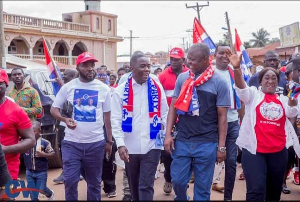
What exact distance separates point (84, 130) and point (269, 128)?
2106 millimetres

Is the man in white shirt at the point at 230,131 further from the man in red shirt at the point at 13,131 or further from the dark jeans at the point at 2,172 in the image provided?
the dark jeans at the point at 2,172

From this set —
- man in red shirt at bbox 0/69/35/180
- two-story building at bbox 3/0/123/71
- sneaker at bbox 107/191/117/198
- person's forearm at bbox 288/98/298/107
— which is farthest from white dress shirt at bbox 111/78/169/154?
two-story building at bbox 3/0/123/71

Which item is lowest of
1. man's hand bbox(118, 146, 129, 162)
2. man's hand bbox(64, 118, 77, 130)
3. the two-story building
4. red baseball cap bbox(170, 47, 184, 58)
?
man's hand bbox(118, 146, 129, 162)

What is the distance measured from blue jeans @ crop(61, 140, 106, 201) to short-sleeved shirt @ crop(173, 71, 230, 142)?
4.04 feet

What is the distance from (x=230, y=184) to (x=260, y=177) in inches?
47.4

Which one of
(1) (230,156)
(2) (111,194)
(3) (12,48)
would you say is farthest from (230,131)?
(3) (12,48)

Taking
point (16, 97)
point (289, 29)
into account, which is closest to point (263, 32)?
point (289, 29)

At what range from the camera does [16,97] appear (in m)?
7.24

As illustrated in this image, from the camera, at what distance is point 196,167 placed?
458cm

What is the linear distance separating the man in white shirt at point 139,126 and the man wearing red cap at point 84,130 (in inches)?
13.1

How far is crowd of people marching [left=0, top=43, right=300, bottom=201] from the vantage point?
4.52 metres

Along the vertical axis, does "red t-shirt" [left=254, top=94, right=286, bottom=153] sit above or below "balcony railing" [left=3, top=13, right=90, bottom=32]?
below

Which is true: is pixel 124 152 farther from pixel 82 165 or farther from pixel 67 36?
pixel 67 36

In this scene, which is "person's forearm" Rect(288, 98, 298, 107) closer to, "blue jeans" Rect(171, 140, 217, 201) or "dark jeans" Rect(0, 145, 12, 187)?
"blue jeans" Rect(171, 140, 217, 201)
